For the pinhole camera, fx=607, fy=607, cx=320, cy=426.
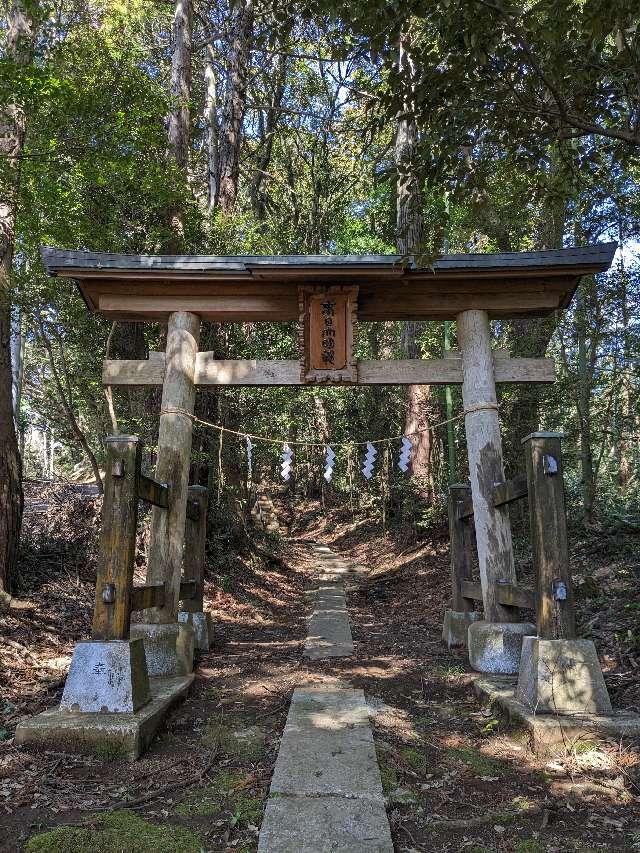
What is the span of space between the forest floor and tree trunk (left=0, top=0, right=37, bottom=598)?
2.32 ft

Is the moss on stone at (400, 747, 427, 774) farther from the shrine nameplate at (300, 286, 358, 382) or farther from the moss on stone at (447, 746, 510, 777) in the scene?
the shrine nameplate at (300, 286, 358, 382)

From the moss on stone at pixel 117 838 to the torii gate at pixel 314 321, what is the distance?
188cm

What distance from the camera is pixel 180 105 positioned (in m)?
9.42

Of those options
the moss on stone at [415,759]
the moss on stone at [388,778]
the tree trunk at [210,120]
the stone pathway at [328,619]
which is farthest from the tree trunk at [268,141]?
the moss on stone at [388,778]

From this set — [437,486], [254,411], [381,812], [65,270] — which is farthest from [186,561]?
[437,486]

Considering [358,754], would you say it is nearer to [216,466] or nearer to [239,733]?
[239,733]

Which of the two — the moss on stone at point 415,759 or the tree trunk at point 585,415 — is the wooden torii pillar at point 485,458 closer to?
the moss on stone at point 415,759

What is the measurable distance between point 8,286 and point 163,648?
464 centimetres

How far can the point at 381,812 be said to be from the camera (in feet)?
8.84

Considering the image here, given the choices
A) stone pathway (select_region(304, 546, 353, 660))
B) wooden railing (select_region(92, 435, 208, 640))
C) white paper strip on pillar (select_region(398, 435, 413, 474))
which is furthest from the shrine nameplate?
stone pathway (select_region(304, 546, 353, 660))

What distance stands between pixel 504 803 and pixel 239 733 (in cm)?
174

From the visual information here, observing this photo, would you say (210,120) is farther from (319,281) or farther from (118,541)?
(118,541)

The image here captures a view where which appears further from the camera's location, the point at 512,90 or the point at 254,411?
the point at 254,411

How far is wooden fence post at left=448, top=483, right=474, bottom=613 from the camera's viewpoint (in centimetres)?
622
